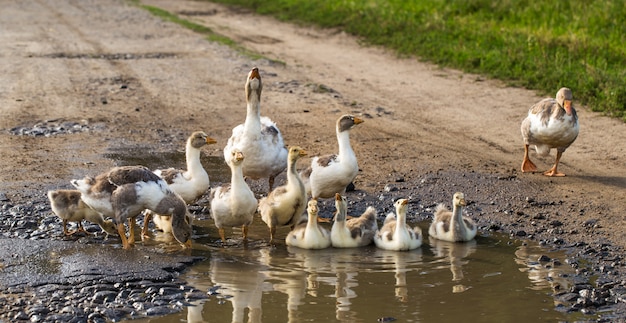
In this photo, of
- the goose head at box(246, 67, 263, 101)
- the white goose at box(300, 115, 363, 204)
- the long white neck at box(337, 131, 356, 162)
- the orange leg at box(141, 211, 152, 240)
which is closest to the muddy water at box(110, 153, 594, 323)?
the orange leg at box(141, 211, 152, 240)

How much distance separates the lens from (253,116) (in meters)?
10.8

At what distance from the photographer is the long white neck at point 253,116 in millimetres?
10750

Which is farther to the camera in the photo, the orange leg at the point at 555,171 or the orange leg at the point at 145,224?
the orange leg at the point at 555,171

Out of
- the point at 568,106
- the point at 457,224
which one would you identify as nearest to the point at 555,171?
the point at 568,106

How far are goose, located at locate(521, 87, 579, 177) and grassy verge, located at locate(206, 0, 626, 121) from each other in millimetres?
2673

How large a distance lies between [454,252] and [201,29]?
1513 centimetres

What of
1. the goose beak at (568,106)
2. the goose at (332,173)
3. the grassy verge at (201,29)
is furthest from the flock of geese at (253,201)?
the grassy verge at (201,29)

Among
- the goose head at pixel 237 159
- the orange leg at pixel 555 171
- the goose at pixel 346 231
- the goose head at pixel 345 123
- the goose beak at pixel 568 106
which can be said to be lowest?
the goose at pixel 346 231

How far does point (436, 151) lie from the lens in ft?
42.1

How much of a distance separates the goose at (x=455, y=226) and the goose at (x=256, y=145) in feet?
6.48

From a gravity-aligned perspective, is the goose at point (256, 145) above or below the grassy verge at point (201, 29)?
below

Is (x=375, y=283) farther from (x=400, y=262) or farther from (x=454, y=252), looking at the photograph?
(x=454, y=252)

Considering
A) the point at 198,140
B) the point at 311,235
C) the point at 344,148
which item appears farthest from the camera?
the point at 344,148

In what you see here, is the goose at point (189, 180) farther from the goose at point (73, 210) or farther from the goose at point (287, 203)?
the goose at point (287, 203)
